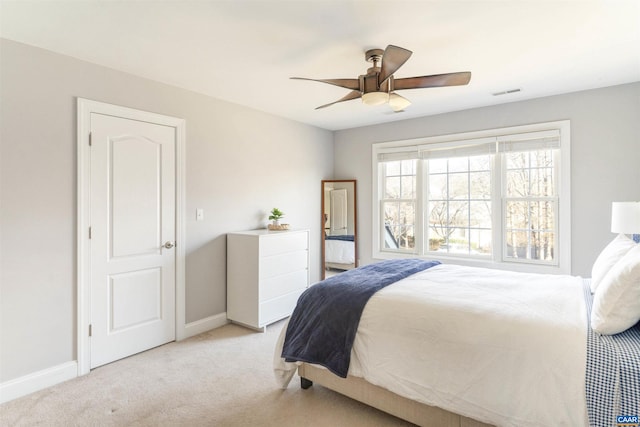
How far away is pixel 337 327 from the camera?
79.4 inches

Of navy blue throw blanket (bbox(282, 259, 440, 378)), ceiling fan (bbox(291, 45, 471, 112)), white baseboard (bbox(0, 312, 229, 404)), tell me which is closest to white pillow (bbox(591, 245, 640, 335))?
navy blue throw blanket (bbox(282, 259, 440, 378))

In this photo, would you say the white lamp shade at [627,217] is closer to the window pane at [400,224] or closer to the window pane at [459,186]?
the window pane at [459,186]

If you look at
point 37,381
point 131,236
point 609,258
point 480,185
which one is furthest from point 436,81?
point 37,381

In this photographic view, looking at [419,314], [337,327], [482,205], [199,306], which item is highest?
[482,205]

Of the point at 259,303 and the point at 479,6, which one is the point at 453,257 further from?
the point at 479,6

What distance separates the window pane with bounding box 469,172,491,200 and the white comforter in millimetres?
2038

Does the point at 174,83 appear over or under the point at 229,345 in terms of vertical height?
over

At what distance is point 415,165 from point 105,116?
144 inches

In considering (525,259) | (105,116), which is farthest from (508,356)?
(105,116)

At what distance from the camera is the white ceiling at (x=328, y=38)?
6.40 feet

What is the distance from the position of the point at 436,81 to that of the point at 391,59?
1.59 feet

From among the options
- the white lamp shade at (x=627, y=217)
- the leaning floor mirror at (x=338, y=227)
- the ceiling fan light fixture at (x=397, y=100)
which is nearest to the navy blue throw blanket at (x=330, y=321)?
the ceiling fan light fixture at (x=397, y=100)

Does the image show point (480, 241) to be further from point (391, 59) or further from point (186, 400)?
point (186, 400)

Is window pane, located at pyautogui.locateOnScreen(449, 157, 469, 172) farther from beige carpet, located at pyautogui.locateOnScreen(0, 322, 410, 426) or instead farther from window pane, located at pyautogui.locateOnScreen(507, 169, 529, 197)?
beige carpet, located at pyautogui.locateOnScreen(0, 322, 410, 426)
